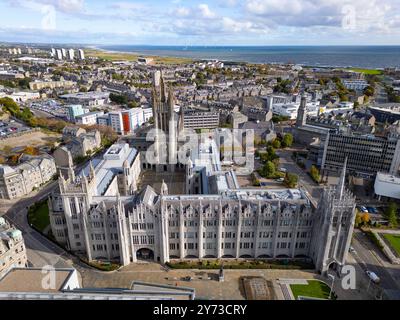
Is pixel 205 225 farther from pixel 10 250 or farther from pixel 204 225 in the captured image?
pixel 10 250

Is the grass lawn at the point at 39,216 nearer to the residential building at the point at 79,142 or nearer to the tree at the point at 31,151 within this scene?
the residential building at the point at 79,142

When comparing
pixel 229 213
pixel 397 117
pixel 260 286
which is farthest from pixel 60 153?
pixel 397 117

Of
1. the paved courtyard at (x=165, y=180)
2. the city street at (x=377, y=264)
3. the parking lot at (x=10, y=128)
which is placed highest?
the parking lot at (x=10, y=128)

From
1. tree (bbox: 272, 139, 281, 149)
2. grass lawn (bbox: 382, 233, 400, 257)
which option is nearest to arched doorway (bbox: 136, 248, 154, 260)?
grass lawn (bbox: 382, 233, 400, 257)

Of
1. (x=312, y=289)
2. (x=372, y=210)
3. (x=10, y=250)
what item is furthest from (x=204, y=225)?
(x=372, y=210)

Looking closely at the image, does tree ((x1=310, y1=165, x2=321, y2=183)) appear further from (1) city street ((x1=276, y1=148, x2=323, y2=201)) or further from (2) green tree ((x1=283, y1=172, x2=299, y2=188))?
(2) green tree ((x1=283, y1=172, x2=299, y2=188))

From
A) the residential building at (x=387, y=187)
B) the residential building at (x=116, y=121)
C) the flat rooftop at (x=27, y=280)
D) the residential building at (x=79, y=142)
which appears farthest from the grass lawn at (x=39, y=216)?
the residential building at (x=387, y=187)
